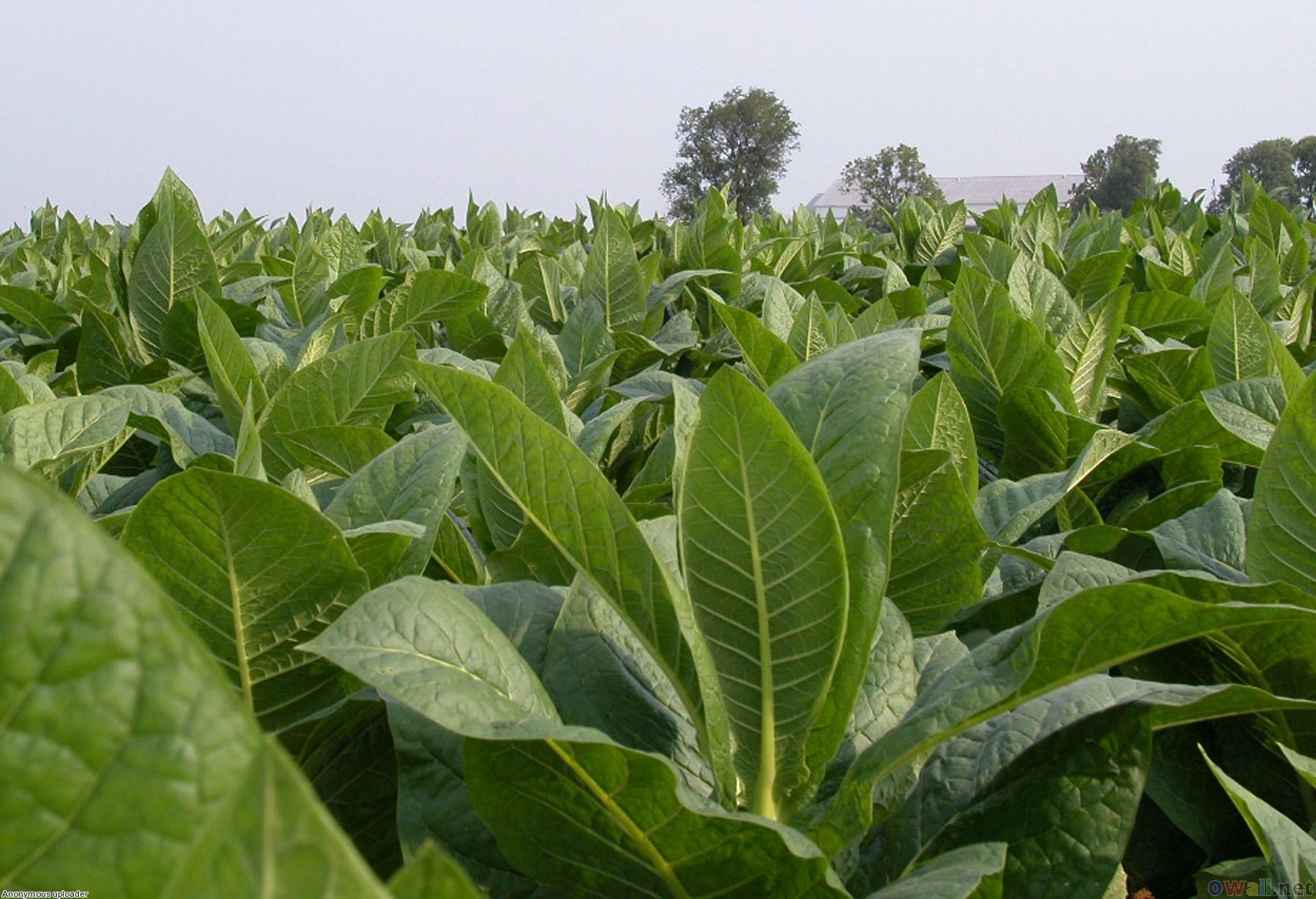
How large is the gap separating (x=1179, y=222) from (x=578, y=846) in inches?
221

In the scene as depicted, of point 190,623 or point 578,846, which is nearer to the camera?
point 578,846

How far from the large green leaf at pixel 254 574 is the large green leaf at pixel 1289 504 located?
912mm

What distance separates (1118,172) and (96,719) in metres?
42.3

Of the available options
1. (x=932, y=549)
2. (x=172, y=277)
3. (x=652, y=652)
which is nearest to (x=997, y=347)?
(x=932, y=549)

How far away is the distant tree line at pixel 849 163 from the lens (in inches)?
1496

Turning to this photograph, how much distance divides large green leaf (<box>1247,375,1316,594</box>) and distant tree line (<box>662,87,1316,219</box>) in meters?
33.7

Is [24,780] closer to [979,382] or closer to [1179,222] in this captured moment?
[979,382]

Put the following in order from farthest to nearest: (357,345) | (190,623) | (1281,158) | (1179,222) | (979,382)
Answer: (1281,158)
(1179,222)
(979,382)
(357,345)
(190,623)

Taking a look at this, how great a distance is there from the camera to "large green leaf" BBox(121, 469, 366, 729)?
2.97 feet

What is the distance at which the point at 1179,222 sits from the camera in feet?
18.4

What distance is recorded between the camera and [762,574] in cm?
89

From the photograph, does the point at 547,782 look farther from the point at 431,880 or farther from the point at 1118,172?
the point at 1118,172

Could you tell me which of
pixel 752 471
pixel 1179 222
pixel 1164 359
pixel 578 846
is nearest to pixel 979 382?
pixel 1164 359

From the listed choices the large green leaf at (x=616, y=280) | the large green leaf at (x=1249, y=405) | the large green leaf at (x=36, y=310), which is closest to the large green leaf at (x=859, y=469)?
the large green leaf at (x=1249, y=405)
